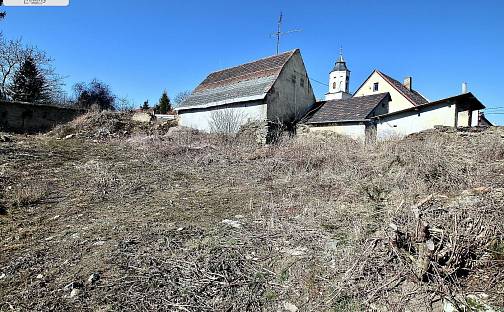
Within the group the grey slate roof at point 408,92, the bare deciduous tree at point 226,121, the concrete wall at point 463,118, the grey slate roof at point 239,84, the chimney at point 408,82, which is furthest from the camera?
the chimney at point 408,82

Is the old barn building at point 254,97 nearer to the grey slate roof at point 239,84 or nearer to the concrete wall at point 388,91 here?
the grey slate roof at point 239,84

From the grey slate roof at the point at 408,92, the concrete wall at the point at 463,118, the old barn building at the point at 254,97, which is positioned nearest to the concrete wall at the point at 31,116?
the old barn building at the point at 254,97

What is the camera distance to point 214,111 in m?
17.8

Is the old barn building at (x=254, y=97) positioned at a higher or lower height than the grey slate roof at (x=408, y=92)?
lower

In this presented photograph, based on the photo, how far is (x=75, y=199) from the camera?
6.24 metres

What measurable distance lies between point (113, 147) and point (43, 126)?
9.37m

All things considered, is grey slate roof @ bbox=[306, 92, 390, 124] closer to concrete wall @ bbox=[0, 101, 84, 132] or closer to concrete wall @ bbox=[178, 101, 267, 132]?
concrete wall @ bbox=[178, 101, 267, 132]

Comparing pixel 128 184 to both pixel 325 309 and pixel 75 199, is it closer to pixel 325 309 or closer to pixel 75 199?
pixel 75 199

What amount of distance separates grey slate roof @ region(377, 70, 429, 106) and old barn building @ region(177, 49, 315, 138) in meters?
11.7

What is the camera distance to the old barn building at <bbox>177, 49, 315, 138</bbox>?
51.2ft

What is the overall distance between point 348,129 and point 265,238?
504 inches

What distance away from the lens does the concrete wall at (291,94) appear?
51.5ft

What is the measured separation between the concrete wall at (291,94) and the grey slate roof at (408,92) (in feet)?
38.3

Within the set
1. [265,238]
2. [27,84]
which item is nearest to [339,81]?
[27,84]
